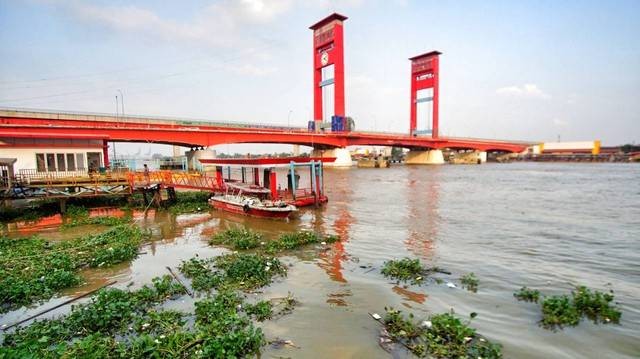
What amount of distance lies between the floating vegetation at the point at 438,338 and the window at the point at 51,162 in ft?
78.1

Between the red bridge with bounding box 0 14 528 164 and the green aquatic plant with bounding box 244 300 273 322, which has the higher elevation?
the red bridge with bounding box 0 14 528 164

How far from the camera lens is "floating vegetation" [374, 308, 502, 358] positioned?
214 inches

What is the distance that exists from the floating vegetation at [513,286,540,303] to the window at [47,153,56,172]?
83.8 ft

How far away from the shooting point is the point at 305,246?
1223cm

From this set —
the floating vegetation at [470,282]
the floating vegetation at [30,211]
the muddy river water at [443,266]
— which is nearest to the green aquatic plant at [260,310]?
the muddy river water at [443,266]

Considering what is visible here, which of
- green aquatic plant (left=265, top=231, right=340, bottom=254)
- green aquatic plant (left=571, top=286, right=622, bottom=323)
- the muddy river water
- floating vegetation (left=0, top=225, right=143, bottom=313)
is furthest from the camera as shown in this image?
green aquatic plant (left=265, top=231, right=340, bottom=254)

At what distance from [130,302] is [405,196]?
23.4 meters

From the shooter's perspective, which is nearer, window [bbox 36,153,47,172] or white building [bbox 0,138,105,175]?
white building [bbox 0,138,105,175]

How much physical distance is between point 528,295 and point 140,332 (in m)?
8.12

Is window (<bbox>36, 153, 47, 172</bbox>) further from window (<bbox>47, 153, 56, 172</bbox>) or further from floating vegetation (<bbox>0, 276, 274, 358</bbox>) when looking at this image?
floating vegetation (<bbox>0, 276, 274, 358</bbox>)

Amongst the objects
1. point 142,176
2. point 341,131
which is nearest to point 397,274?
point 142,176

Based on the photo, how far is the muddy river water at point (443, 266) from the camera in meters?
6.13

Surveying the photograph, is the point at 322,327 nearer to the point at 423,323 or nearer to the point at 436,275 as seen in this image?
the point at 423,323

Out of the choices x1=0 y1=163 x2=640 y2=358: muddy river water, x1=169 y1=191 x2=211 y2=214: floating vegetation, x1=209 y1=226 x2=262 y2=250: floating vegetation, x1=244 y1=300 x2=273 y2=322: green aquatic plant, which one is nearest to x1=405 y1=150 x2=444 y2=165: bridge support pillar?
x1=0 y1=163 x2=640 y2=358: muddy river water
